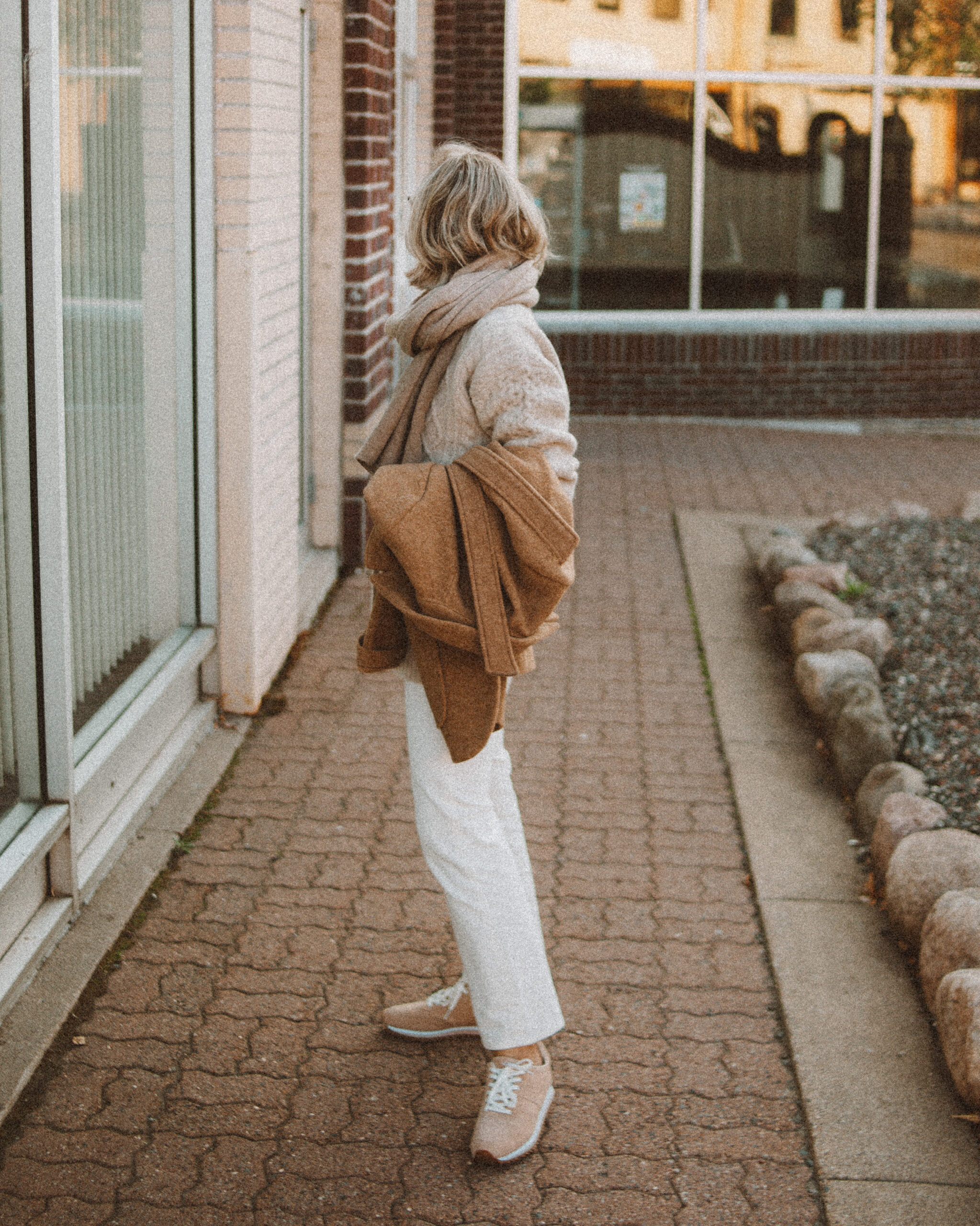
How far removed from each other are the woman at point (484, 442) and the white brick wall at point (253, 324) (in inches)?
84.9

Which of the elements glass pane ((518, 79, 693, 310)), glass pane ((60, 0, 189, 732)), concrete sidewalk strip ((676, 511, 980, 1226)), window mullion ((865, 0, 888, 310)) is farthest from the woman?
window mullion ((865, 0, 888, 310))

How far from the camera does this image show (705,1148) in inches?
128

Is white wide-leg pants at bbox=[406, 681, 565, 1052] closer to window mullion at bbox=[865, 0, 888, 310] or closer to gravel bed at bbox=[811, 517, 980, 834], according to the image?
gravel bed at bbox=[811, 517, 980, 834]

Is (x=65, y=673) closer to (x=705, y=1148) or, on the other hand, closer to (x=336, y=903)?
(x=336, y=903)

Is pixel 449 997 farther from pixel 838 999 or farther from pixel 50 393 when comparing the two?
pixel 50 393

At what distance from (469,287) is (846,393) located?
10.1m

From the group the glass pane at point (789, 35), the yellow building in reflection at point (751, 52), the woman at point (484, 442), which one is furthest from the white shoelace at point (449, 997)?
the glass pane at point (789, 35)

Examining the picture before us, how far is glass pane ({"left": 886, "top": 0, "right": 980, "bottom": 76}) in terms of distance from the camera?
1250 cm

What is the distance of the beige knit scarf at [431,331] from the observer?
9.78 ft

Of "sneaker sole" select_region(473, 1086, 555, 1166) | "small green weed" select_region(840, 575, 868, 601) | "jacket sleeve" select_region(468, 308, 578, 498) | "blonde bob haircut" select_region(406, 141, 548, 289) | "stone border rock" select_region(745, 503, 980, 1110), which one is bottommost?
"sneaker sole" select_region(473, 1086, 555, 1166)

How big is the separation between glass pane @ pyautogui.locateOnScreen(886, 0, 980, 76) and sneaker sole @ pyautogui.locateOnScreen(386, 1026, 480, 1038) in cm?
1098

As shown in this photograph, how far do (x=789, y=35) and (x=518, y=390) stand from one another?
34.7 ft

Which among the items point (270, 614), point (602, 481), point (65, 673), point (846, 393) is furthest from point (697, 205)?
point (65, 673)

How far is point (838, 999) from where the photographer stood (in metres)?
3.86
